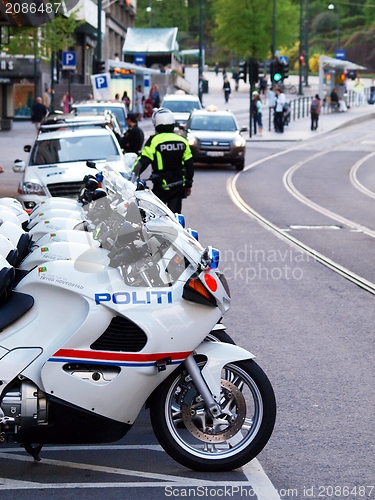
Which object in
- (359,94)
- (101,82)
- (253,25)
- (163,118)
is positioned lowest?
(163,118)

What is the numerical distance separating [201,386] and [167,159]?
723 centimetres

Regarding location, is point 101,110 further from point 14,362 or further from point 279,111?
point 14,362

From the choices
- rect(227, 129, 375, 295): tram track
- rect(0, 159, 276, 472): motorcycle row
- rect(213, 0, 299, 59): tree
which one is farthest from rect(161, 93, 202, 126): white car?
rect(213, 0, 299, 59): tree

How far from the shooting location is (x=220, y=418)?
5.10 meters

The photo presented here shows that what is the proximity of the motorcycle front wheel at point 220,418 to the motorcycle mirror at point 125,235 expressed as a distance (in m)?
0.74

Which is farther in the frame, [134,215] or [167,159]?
[167,159]

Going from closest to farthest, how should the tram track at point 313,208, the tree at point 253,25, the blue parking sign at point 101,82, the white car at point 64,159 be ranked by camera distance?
the tram track at point 313,208 < the white car at point 64,159 < the blue parking sign at point 101,82 < the tree at point 253,25

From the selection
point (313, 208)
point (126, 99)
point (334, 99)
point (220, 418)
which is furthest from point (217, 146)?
point (334, 99)

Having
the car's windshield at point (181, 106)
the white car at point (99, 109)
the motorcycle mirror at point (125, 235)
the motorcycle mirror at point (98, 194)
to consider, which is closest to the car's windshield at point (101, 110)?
the white car at point (99, 109)

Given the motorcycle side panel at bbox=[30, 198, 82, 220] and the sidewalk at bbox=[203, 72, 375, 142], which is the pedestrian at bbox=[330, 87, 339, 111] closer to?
the sidewalk at bbox=[203, 72, 375, 142]

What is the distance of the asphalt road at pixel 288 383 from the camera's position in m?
4.97

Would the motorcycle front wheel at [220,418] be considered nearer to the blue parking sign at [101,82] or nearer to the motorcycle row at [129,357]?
the motorcycle row at [129,357]

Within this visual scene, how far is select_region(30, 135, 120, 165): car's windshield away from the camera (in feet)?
52.9

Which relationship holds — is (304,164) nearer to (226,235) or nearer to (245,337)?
(226,235)
